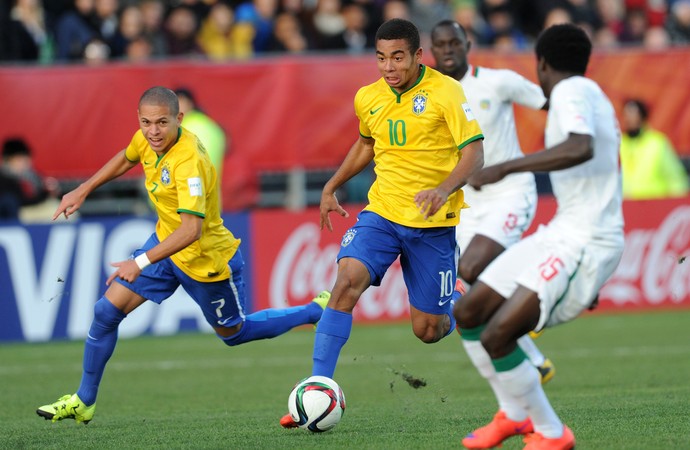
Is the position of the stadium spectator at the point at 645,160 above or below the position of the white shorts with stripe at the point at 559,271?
below

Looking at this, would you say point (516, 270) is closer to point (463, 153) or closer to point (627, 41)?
point (463, 153)

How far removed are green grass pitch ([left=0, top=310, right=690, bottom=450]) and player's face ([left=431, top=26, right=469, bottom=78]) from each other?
96.8 inches

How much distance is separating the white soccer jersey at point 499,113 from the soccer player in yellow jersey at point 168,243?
232 cm

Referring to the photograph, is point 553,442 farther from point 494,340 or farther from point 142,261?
point 142,261

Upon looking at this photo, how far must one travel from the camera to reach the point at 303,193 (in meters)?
16.2

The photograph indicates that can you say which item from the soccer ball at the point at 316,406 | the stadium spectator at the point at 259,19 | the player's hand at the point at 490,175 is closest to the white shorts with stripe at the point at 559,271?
the player's hand at the point at 490,175

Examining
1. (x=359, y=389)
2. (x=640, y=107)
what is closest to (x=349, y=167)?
(x=359, y=389)

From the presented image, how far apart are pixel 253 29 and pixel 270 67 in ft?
5.17

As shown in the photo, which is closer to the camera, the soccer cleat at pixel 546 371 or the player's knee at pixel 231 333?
the player's knee at pixel 231 333

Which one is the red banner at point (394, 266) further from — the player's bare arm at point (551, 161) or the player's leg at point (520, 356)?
the player's bare arm at point (551, 161)

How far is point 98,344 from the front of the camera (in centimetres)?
838

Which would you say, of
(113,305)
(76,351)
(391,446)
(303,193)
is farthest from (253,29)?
(391,446)

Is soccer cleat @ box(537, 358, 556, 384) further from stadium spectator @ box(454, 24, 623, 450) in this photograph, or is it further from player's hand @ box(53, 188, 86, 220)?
player's hand @ box(53, 188, 86, 220)

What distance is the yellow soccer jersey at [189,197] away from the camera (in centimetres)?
781
